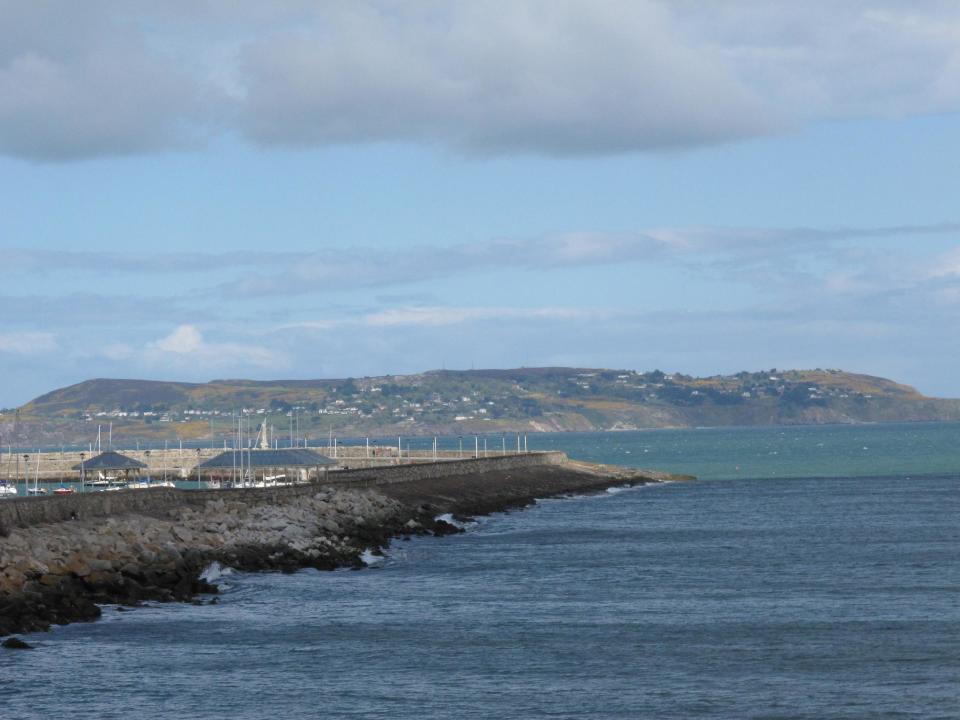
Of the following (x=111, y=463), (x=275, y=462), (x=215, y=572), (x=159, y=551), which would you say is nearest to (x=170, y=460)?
(x=111, y=463)

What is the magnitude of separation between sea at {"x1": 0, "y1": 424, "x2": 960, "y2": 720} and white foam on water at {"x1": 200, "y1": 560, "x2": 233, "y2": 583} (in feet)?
0.75

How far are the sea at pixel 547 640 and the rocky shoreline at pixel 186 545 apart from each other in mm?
1318

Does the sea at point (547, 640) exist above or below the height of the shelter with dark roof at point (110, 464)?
below

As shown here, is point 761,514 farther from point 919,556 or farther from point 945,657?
point 945,657

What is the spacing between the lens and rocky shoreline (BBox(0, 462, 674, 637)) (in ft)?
123

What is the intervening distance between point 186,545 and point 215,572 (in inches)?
119

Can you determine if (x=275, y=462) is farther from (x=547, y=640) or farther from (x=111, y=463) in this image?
(x=547, y=640)

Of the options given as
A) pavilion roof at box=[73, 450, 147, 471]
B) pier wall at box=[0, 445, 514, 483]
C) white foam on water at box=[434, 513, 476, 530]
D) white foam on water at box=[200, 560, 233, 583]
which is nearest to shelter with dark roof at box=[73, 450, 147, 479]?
pavilion roof at box=[73, 450, 147, 471]

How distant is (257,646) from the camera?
33094 millimetres

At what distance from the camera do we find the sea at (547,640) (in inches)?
1070

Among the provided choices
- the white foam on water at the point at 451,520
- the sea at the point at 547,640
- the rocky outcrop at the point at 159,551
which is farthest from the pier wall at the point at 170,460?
the sea at the point at 547,640

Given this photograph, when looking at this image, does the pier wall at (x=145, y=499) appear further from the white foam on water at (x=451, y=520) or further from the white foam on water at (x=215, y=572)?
the white foam on water at (x=451, y=520)

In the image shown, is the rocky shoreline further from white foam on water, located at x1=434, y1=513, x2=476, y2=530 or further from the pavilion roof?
the pavilion roof

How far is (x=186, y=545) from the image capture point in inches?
1887
